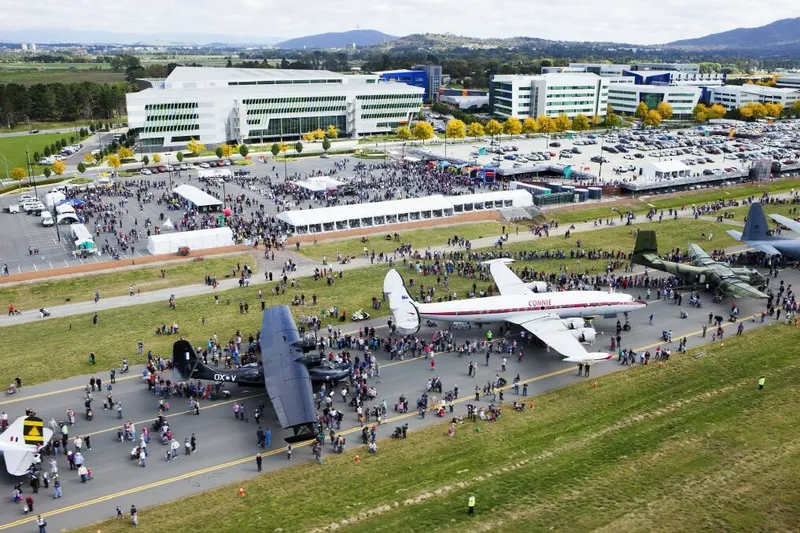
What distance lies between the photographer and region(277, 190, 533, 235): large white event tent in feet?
266

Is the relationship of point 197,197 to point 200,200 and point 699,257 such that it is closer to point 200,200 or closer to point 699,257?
point 200,200

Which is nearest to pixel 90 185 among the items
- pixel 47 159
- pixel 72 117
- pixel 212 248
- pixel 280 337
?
pixel 47 159

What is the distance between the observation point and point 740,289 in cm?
5728

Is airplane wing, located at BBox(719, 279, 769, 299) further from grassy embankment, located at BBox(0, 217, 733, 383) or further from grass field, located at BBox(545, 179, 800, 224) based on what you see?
grass field, located at BBox(545, 179, 800, 224)

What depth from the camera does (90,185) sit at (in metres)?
110

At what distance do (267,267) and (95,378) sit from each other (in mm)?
26440

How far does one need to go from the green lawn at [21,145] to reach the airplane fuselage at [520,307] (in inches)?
4147

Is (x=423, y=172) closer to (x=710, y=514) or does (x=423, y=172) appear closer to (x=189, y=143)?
(x=189, y=143)

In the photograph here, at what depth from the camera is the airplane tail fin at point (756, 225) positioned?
231 feet

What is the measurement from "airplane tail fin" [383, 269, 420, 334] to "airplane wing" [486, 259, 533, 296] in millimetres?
11281

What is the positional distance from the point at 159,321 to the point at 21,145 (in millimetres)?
121037

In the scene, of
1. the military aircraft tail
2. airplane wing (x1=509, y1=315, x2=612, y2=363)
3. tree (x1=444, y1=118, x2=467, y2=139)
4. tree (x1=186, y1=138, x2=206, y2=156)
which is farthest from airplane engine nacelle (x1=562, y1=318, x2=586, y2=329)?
tree (x1=444, y1=118, x2=467, y2=139)

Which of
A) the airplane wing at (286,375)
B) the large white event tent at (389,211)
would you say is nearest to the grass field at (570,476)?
the airplane wing at (286,375)

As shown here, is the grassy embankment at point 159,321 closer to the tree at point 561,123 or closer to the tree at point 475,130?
the tree at point 475,130
